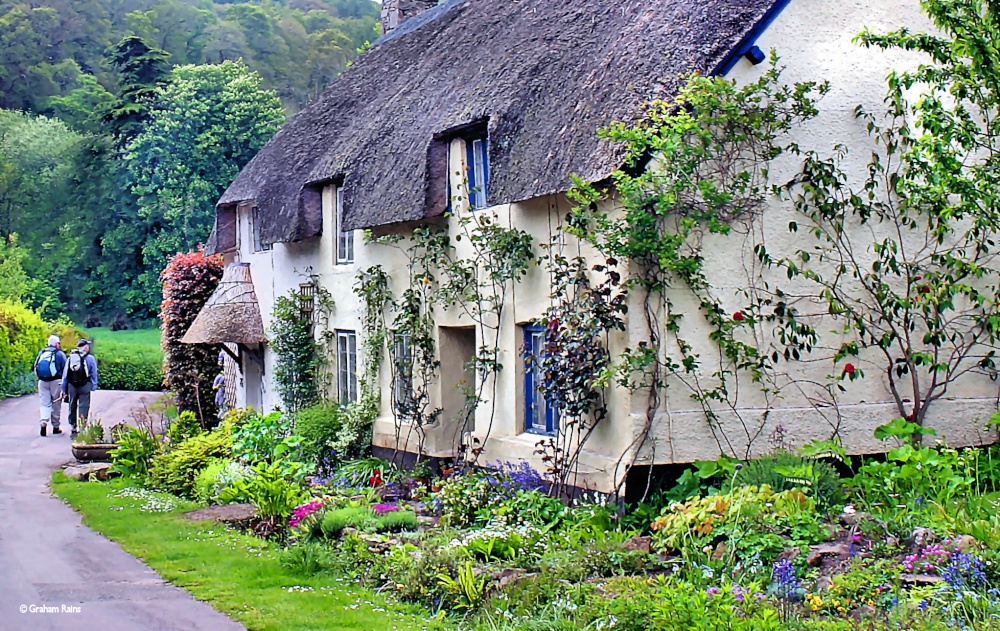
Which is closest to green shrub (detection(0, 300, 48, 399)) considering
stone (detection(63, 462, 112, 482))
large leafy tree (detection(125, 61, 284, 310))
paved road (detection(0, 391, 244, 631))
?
large leafy tree (detection(125, 61, 284, 310))


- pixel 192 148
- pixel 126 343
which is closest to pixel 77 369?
pixel 126 343

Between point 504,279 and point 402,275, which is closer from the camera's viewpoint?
point 504,279

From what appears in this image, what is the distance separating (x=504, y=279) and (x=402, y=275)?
302 centimetres

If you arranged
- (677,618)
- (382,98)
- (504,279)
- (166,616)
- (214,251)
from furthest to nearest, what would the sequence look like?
(214,251), (382,98), (504,279), (166,616), (677,618)

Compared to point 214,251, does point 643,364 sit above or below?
below

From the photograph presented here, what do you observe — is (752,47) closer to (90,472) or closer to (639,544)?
(639,544)

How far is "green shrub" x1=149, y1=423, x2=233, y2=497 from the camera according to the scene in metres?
15.0

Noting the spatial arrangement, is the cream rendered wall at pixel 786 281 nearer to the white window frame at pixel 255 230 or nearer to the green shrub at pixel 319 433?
the green shrub at pixel 319 433

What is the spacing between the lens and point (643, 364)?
32.9ft

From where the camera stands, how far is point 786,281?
35.4 ft

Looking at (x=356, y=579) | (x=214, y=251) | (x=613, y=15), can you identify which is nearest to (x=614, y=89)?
(x=613, y=15)

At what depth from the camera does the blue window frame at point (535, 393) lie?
1172 centimetres

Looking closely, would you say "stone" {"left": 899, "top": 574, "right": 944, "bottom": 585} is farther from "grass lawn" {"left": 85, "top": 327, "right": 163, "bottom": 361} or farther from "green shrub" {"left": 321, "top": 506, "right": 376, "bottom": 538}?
"grass lawn" {"left": 85, "top": 327, "right": 163, "bottom": 361}

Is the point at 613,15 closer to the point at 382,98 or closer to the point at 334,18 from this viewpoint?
the point at 382,98
